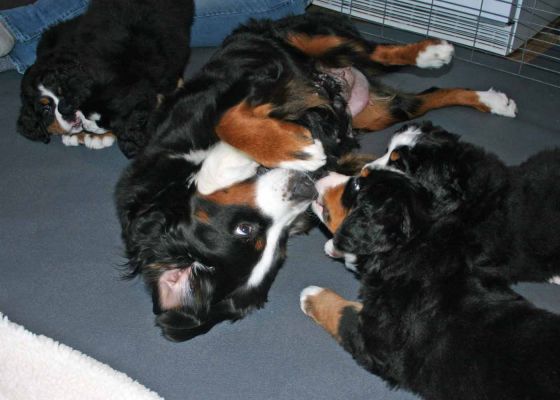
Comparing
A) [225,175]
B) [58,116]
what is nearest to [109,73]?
[58,116]

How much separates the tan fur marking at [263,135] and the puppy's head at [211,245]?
10cm

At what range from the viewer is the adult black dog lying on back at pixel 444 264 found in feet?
6.07

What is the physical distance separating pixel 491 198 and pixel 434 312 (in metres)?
0.54

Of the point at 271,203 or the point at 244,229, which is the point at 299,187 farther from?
the point at 244,229

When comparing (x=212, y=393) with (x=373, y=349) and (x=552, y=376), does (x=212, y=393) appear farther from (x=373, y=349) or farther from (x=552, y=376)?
(x=552, y=376)

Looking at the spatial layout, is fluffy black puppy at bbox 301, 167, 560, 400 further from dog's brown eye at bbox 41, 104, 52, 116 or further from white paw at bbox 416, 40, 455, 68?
dog's brown eye at bbox 41, 104, 52, 116

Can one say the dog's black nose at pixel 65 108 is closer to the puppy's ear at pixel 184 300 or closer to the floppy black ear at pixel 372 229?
the puppy's ear at pixel 184 300

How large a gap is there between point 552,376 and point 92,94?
2511 millimetres

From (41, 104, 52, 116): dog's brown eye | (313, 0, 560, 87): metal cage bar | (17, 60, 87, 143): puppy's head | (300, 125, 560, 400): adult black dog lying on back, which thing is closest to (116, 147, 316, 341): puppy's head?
(300, 125, 560, 400): adult black dog lying on back

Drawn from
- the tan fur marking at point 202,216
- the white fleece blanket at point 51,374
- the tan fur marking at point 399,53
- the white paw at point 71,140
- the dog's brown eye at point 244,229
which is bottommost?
the white fleece blanket at point 51,374

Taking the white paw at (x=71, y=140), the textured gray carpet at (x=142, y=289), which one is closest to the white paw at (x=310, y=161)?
the textured gray carpet at (x=142, y=289)

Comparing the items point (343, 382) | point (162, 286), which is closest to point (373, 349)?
point (343, 382)

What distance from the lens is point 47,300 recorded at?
254 centimetres

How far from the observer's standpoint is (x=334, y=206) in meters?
2.29
